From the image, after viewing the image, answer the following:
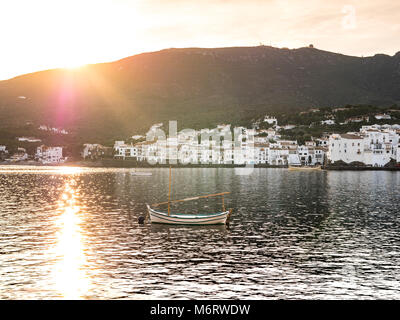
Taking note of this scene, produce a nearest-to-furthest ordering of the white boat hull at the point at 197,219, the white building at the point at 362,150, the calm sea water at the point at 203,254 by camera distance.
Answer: the calm sea water at the point at 203,254 < the white boat hull at the point at 197,219 < the white building at the point at 362,150

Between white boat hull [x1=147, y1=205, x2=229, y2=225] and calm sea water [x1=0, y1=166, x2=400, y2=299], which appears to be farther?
white boat hull [x1=147, y1=205, x2=229, y2=225]

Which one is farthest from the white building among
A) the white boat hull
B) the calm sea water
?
the white boat hull

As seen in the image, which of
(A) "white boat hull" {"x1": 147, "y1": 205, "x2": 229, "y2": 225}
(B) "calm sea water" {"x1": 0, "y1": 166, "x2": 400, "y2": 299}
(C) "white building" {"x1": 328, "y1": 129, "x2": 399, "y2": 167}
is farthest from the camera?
(C) "white building" {"x1": 328, "y1": 129, "x2": 399, "y2": 167}

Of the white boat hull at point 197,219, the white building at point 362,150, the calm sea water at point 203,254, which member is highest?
the white building at point 362,150

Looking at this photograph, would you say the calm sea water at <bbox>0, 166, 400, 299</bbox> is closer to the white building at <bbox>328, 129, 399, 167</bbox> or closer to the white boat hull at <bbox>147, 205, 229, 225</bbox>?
the white boat hull at <bbox>147, 205, 229, 225</bbox>

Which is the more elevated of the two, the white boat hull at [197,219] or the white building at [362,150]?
the white building at [362,150]

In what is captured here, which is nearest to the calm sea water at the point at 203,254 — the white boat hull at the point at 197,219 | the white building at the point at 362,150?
the white boat hull at the point at 197,219

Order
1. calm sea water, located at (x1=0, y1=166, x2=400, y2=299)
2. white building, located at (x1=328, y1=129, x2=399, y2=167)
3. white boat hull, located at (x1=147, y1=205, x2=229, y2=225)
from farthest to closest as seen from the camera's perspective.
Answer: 1. white building, located at (x1=328, y1=129, x2=399, y2=167)
2. white boat hull, located at (x1=147, y1=205, x2=229, y2=225)
3. calm sea water, located at (x1=0, y1=166, x2=400, y2=299)

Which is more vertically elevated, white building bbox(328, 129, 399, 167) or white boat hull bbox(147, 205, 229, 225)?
white building bbox(328, 129, 399, 167)

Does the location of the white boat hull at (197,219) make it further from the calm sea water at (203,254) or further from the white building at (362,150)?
the white building at (362,150)

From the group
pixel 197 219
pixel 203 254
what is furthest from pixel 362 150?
pixel 203 254

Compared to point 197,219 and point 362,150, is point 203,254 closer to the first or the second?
point 197,219

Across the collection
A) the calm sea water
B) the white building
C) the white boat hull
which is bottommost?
the calm sea water
